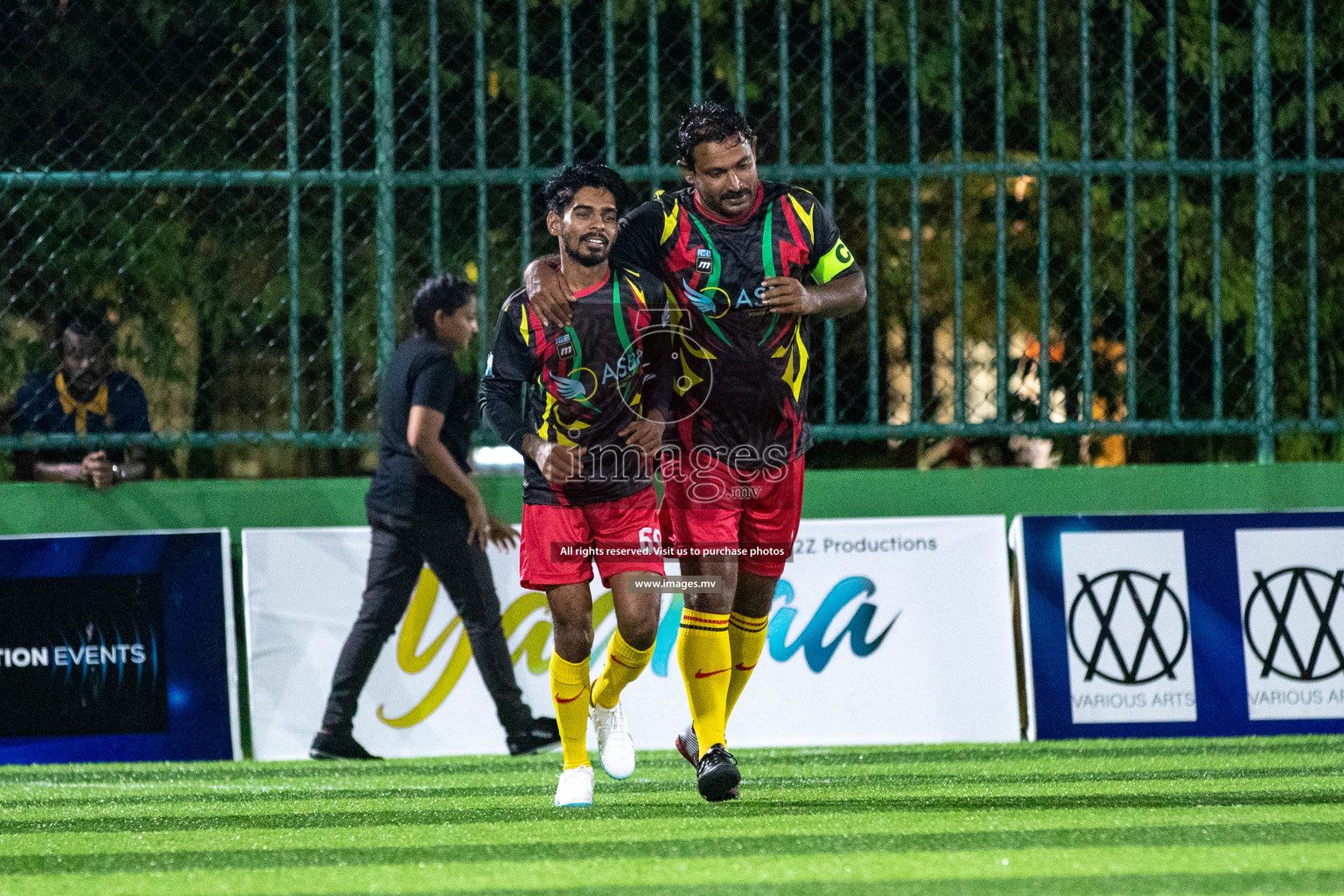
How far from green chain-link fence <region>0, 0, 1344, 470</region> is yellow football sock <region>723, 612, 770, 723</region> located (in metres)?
1.93

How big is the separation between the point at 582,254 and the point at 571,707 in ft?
4.60

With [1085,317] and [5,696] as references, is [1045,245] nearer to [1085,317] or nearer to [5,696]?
[1085,317]

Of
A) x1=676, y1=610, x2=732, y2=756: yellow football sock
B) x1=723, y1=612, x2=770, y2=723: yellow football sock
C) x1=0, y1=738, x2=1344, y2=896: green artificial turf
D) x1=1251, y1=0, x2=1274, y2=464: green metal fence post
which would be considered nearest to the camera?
x1=0, y1=738, x2=1344, y2=896: green artificial turf

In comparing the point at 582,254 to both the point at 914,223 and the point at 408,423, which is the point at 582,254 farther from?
the point at 914,223

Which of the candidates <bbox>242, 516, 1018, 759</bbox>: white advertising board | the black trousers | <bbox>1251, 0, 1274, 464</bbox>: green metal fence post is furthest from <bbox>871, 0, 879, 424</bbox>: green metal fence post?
the black trousers

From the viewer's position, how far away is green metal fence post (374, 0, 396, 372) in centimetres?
752

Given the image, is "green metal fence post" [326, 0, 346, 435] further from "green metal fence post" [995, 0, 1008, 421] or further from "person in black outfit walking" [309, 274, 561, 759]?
"green metal fence post" [995, 0, 1008, 421]

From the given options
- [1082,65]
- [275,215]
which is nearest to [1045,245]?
[1082,65]

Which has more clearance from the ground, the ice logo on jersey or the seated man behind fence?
the ice logo on jersey

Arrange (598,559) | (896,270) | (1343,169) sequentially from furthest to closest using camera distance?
1. (896,270)
2. (1343,169)
3. (598,559)

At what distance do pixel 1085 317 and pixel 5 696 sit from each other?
5069mm

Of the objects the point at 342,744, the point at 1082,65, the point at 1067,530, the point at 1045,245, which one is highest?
the point at 1082,65

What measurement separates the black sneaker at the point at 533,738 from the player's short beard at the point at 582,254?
261cm

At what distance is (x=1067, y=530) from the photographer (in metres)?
7.18
